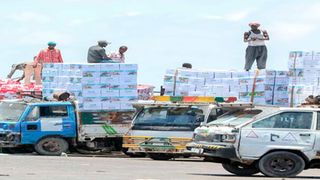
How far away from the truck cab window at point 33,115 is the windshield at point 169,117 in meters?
3.93

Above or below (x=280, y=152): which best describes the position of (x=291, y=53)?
above

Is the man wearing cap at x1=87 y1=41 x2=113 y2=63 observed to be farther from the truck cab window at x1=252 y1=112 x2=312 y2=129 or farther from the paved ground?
the truck cab window at x1=252 y1=112 x2=312 y2=129

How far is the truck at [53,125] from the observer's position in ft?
91.8

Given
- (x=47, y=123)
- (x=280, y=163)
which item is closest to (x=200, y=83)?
(x=47, y=123)

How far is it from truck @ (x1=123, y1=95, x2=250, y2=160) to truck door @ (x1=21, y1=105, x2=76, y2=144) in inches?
117

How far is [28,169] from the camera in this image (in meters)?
18.7

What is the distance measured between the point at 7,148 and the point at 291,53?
964 cm

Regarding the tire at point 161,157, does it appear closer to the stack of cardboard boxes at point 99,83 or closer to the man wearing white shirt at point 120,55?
the stack of cardboard boxes at point 99,83

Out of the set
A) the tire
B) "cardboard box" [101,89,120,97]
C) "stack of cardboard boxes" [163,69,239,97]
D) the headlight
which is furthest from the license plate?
"cardboard box" [101,89,120,97]

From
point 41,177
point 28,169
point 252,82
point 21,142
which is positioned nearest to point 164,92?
point 252,82

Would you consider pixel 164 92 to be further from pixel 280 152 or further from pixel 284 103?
pixel 280 152

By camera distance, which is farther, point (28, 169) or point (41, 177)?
point (28, 169)

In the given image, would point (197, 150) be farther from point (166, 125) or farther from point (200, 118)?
point (200, 118)

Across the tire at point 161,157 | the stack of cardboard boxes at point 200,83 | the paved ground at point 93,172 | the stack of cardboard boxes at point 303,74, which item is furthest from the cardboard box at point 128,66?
the paved ground at point 93,172
